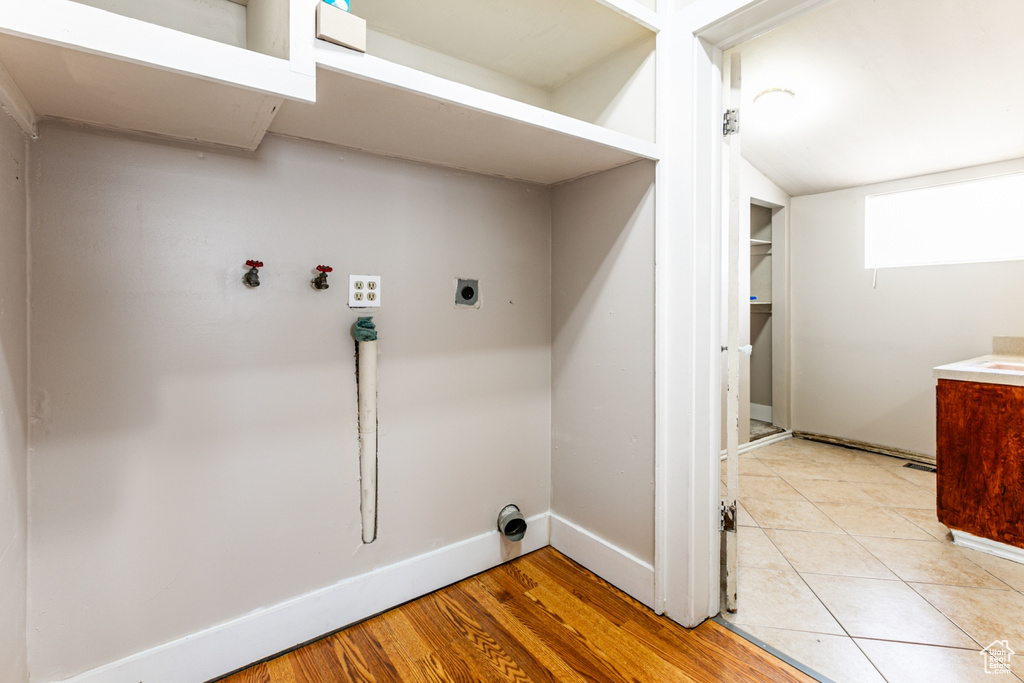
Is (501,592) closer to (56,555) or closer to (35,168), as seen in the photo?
(56,555)

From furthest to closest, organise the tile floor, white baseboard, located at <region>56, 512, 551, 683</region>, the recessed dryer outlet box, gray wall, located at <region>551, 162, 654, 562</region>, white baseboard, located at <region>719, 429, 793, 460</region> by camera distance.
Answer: white baseboard, located at <region>719, 429, 793, 460</region>
the recessed dryer outlet box
gray wall, located at <region>551, 162, 654, 562</region>
the tile floor
white baseboard, located at <region>56, 512, 551, 683</region>

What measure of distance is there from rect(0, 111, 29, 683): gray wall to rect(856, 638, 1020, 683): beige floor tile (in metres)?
2.13

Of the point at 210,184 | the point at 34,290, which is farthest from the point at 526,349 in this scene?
the point at 34,290

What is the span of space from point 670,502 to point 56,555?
1665mm

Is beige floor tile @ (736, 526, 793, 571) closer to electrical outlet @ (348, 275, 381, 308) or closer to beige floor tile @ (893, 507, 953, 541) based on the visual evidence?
beige floor tile @ (893, 507, 953, 541)

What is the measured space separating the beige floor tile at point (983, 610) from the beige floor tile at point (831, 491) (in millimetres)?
847

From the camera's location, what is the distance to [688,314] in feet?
4.79

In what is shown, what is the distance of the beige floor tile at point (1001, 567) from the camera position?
5.75 ft

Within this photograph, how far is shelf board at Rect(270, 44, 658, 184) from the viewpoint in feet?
3.32

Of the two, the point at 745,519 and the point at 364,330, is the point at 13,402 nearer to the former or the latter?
the point at 364,330

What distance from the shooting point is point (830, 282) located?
11.9 feet

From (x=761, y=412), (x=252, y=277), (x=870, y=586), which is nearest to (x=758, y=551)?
(x=870, y=586)

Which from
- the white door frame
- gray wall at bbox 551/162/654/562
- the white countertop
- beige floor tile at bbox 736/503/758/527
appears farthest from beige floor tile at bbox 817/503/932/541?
gray wall at bbox 551/162/654/562

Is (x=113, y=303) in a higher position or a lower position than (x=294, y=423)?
higher
